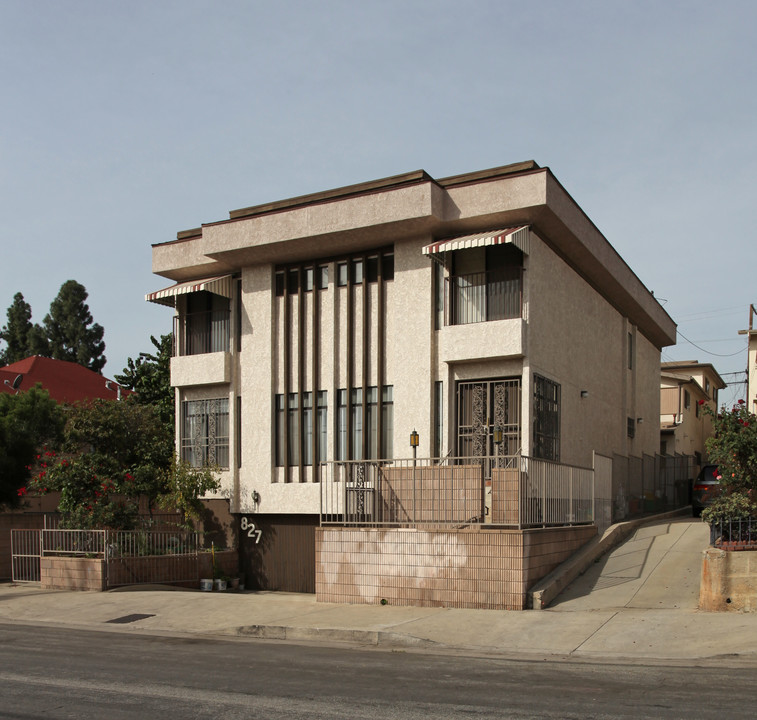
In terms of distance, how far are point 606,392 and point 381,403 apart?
7175 millimetres

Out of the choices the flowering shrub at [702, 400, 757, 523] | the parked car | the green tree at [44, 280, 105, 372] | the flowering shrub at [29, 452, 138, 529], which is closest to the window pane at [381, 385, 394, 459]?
the flowering shrub at [29, 452, 138, 529]

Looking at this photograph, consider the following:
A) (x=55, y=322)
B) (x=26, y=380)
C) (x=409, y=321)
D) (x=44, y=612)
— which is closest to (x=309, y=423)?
(x=409, y=321)

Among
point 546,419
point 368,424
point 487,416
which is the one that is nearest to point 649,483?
point 546,419

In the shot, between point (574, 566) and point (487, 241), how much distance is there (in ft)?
21.3

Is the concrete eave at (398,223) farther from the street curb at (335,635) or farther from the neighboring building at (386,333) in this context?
the street curb at (335,635)

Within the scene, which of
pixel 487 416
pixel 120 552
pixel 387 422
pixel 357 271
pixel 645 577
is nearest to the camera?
pixel 645 577

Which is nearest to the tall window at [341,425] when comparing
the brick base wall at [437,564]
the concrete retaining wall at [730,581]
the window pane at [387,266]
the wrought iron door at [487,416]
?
the window pane at [387,266]

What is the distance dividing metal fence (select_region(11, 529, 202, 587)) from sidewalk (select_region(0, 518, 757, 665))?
593 mm

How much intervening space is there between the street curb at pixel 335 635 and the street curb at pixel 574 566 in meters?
2.69

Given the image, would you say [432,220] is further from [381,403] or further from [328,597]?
[328,597]

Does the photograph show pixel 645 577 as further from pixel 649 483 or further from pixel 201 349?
pixel 201 349

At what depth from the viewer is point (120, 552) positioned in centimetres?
1861

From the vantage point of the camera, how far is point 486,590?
46.7 ft

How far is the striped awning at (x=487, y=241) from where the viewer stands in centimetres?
1748
